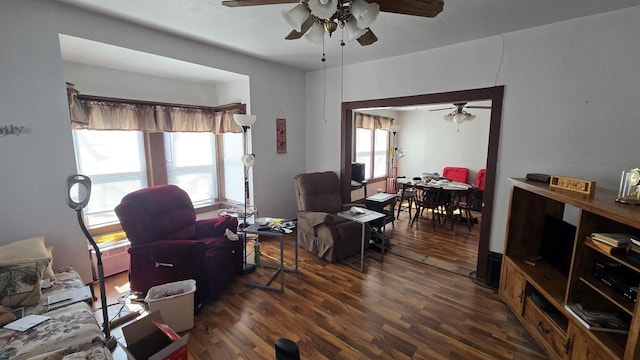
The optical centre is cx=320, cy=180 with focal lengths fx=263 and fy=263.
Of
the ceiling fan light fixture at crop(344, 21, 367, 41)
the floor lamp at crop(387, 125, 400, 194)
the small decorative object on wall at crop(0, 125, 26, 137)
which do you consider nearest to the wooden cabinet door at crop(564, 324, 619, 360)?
the ceiling fan light fixture at crop(344, 21, 367, 41)

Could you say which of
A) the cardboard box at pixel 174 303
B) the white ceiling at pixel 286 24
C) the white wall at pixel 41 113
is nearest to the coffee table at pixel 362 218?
the cardboard box at pixel 174 303

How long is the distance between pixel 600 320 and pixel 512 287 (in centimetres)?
83

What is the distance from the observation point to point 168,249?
2.34 m

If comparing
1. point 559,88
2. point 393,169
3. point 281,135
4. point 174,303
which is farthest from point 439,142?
point 174,303

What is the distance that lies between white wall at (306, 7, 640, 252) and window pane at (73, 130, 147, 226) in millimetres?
3861

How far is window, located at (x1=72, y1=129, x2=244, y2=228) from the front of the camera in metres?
3.24

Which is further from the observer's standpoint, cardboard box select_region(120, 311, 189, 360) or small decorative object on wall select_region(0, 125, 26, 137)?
small decorative object on wall select_region(0, 125, 26, 137)

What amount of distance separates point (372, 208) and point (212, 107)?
3017 millimetres

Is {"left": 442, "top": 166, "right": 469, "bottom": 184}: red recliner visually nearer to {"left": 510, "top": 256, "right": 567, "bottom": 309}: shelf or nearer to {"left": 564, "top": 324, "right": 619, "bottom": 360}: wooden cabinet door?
{"left": 510, "top": 256, "right": 567, "bottom": 309}: shelf

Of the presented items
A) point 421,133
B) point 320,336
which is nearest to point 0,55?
point 320,336

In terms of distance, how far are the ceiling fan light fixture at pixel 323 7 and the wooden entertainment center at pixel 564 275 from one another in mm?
1796

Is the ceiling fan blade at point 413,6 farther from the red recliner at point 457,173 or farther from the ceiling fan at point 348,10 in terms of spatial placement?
the red recliner at point 457,173

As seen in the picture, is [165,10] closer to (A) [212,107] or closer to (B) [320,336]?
(A) [212,107]

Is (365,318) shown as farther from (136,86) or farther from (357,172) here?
(136,86)
